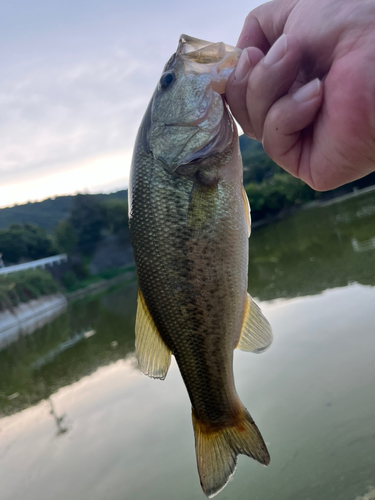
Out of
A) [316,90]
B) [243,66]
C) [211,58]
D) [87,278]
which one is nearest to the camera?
[316,90]

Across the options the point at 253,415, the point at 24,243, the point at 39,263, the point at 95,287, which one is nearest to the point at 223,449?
the point at 253,415

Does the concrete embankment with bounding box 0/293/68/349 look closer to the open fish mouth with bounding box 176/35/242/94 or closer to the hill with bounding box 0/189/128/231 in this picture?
the open fish mouth with bounding box 176/35/242/94

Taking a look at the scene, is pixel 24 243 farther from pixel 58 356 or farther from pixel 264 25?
pixel 264 25

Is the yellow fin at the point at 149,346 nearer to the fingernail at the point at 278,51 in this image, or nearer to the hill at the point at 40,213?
the fingernail at the point at 278,51

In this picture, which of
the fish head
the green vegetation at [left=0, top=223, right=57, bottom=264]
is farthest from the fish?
the green vegetation at [left=0, top=223, right=57, bottom=264]

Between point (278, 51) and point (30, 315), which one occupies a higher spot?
point (278, 51)

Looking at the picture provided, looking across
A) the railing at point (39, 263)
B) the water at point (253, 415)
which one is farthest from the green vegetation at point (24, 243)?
the water at point (253, 415)
